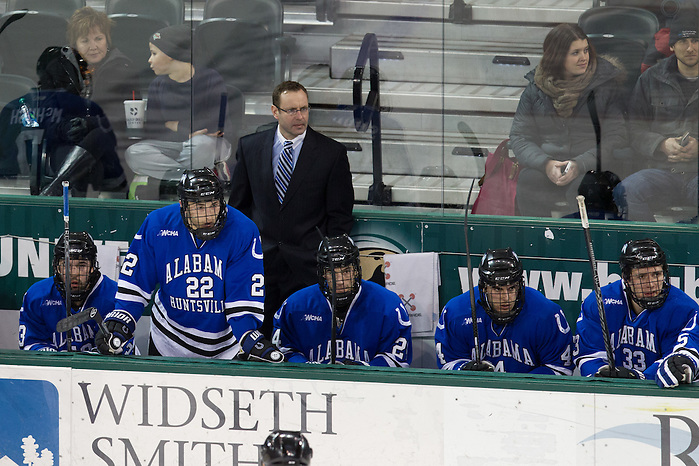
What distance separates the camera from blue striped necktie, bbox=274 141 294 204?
Answer: 18.3 feet

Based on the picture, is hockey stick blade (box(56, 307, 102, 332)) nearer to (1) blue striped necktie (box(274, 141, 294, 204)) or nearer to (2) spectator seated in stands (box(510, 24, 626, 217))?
(1) blue striped necktie (box(274, 141, 294, 204))

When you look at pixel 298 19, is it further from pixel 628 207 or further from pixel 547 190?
pixel 628 207

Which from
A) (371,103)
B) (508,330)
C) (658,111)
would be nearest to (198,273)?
(508,330)

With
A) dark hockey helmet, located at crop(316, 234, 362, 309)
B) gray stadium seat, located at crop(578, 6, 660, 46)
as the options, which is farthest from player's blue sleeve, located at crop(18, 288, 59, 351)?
gray stadium seat, located at crop(578, 6, 660, 46)

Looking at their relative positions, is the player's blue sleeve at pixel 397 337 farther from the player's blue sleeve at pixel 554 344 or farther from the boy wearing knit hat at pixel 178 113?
the boy wearing knit hat at pixel 178 113

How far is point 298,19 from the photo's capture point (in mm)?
5977

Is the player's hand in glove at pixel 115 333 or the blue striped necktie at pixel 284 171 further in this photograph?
the blue striped necktie at pixel 284 171

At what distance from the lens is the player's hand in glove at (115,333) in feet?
14.4

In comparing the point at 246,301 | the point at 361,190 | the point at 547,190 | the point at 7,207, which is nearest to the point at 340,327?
the point at 246,301

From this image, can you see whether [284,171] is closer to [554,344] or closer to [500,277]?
[500,277]

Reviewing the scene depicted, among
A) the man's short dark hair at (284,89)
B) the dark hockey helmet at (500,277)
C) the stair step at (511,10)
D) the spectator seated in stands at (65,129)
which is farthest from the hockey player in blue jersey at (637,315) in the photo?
the spectator seated in stands at (65,129)

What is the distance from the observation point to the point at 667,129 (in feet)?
19.1

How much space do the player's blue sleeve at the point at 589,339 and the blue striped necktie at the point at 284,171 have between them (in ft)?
5.46

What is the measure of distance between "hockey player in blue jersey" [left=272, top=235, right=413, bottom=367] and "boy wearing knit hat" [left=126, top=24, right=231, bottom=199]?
1.24 meters
